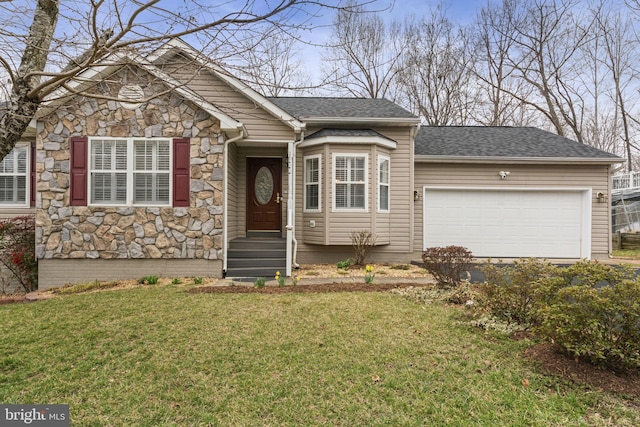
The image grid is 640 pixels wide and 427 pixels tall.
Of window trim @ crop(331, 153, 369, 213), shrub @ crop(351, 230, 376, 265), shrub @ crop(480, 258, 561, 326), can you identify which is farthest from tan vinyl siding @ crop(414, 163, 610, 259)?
shrub @ crop(480, 258, 561, 326)

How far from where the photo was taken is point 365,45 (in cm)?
1752

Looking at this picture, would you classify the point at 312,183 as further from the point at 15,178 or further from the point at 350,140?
the point at 15,178

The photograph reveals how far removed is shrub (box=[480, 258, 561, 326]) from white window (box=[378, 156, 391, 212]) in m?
4.85

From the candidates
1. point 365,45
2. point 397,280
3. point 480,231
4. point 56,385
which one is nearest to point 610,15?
point 365,45

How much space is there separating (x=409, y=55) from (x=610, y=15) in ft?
34.0

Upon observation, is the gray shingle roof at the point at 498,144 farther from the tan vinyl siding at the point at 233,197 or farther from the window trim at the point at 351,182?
the tan vinyl siding at the point at 233,197

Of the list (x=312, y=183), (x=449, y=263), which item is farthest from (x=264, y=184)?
(x=449, y=263)

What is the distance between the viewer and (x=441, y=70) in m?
19.9

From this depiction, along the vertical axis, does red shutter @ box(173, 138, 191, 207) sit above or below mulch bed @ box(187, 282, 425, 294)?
above

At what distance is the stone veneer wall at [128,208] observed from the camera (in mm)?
7430

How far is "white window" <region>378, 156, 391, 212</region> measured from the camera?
31.1ft

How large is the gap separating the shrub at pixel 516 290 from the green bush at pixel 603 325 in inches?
31.3

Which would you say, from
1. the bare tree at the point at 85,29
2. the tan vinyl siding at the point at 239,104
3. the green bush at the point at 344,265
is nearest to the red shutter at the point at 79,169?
the tan vinyl siding at the point at 239,104

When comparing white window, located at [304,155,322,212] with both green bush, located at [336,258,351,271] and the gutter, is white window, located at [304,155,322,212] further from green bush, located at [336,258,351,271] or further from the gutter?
the gutter
